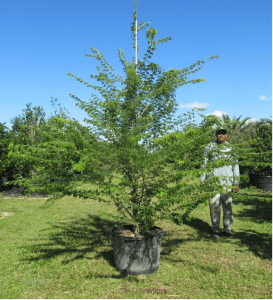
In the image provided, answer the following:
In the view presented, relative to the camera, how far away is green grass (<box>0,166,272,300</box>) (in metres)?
3.58

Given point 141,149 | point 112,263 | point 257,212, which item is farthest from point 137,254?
point 257,212

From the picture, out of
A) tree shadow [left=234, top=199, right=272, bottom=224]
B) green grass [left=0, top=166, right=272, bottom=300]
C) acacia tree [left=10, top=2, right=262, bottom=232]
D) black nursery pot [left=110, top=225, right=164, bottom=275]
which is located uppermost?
acacia tree [left=10, top=2, right=262, bottom=232]

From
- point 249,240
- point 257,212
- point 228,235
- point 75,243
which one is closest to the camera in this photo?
point 75,243

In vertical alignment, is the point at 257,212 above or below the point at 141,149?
below

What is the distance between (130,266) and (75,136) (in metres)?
2.19

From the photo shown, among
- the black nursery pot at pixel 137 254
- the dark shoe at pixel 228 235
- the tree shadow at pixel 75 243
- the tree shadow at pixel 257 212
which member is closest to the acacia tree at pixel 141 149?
the black nursery pot at pixel 137 254

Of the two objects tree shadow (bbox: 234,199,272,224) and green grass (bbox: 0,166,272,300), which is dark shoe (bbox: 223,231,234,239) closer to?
green grass (bbox: 0,166,272,300)

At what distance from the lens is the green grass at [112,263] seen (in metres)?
3.58

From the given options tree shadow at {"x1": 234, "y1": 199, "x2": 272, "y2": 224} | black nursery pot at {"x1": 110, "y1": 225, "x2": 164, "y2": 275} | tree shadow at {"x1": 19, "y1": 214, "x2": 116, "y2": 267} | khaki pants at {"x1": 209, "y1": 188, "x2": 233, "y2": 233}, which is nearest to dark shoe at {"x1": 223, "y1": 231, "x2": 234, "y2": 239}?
khaki pants at {"x1": 209, "y1": 188, "x2": 233, "y2": 233}

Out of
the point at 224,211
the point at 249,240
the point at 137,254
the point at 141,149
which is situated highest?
the point at 141,149

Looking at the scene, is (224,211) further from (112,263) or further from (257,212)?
(257,212)

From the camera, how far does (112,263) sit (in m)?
4.46

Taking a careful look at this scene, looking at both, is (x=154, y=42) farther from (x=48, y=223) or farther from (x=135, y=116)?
(x=48, y=223)

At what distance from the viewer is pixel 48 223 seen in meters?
7.03
